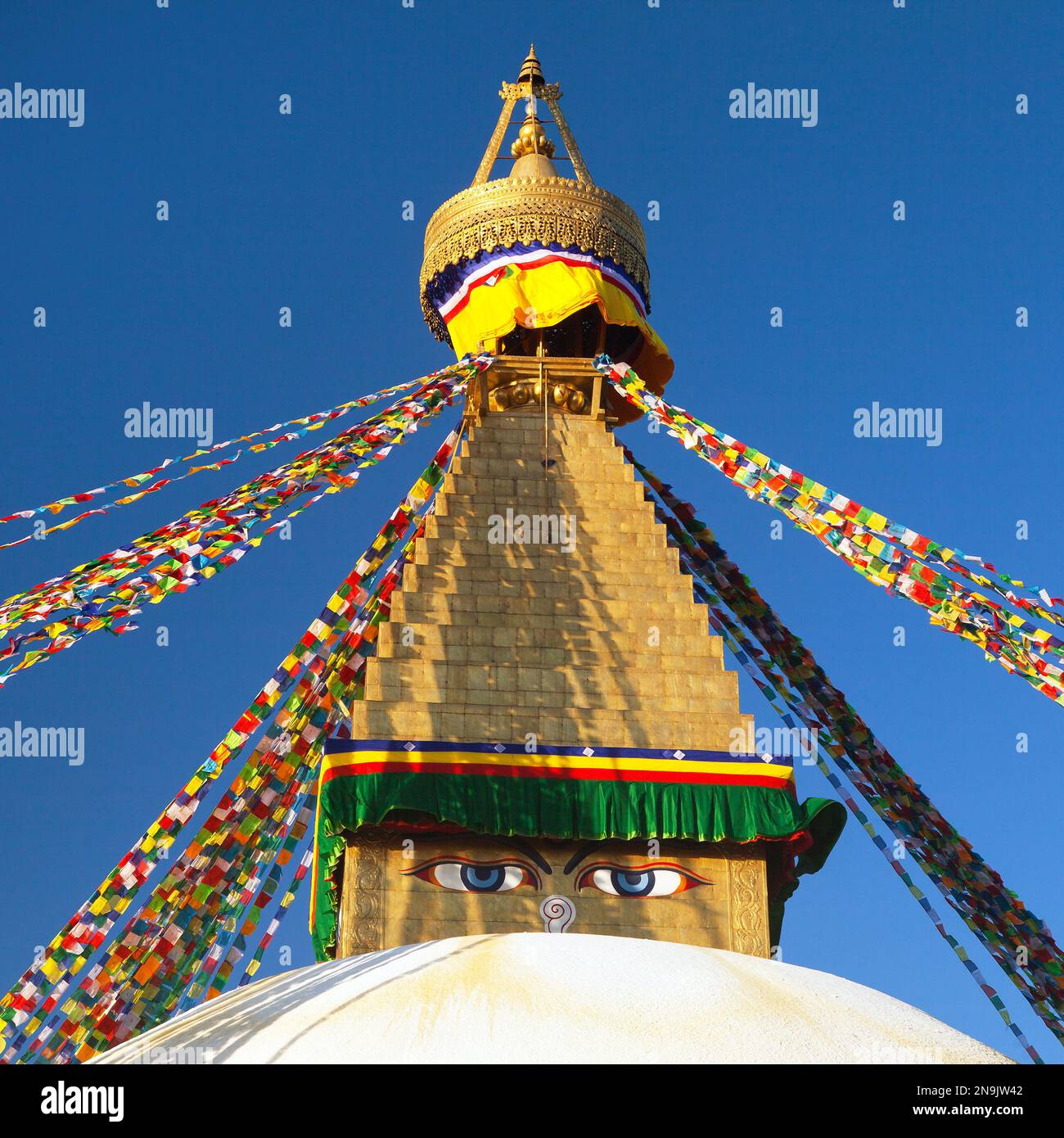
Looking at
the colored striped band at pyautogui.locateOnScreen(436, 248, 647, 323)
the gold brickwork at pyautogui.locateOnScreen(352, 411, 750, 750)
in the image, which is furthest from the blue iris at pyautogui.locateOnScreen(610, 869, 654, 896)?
the colored striped band at pyautogui.locateOnScreen(436, 248, 647, 323)

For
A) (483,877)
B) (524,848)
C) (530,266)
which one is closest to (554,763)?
(524,848)

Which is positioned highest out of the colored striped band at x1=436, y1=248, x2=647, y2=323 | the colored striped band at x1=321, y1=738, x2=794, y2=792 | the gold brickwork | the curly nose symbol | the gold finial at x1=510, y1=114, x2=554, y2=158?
the gold finial at x1=510, y1=114, x2=554, y2=158

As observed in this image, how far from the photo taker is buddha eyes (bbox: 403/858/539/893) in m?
11.5

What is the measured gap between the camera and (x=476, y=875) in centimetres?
1161

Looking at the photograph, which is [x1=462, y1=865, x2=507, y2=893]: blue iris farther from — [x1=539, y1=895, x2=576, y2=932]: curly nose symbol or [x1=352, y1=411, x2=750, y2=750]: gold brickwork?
[x1=352, y1=411, x2=750, y2=750]: gold brickwork

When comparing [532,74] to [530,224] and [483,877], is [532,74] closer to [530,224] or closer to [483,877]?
[530,224]

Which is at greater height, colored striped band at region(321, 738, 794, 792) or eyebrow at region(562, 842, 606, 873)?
colored striped band at region(321, 738, 794, 792)

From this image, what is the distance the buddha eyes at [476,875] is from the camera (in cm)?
1153

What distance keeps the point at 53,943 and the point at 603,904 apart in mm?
3920

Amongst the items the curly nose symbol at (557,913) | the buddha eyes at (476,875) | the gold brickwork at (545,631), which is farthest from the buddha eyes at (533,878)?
the gold brickwork at (545,631)

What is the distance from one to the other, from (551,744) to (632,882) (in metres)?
1.24

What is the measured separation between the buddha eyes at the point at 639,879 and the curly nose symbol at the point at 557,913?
0.67ft
